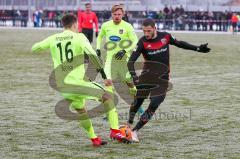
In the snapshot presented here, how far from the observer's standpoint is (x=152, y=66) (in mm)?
10188

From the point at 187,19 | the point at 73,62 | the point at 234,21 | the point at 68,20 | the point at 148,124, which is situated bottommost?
the point at 187,19

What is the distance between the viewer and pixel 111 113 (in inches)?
388

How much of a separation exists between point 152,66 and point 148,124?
1.62 m

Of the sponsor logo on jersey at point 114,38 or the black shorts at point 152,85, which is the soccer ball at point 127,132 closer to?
the black shorts at point 152,85

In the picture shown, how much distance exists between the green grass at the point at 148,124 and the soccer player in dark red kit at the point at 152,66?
0.53m

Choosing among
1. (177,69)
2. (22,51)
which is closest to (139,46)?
(177,69)

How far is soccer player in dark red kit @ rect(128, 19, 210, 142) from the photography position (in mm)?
9945

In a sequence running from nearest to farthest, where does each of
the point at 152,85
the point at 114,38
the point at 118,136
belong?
1. the point at 118,136
2. the point at 152,85
3. the point at 114,38

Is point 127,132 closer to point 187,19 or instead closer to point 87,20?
point 87,20

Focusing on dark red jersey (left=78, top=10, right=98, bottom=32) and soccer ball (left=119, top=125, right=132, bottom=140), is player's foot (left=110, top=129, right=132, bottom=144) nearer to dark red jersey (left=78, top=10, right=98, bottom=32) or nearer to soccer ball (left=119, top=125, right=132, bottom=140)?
soccer ball (left=119, top=125, right=132, bottom=140)

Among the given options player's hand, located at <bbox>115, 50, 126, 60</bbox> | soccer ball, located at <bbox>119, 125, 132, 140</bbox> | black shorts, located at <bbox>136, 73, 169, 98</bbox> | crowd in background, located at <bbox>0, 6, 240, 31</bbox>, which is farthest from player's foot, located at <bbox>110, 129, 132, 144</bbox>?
crowd in background, located at <bbox>0, 6, 240, 31</bbox>

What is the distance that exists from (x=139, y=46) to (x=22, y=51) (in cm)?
2012

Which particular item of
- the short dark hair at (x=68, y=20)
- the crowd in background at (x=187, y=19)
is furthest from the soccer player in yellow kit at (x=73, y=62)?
the crowd in background at (x=187, y=19)

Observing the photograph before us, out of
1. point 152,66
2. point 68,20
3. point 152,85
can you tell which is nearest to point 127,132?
point 152,85
